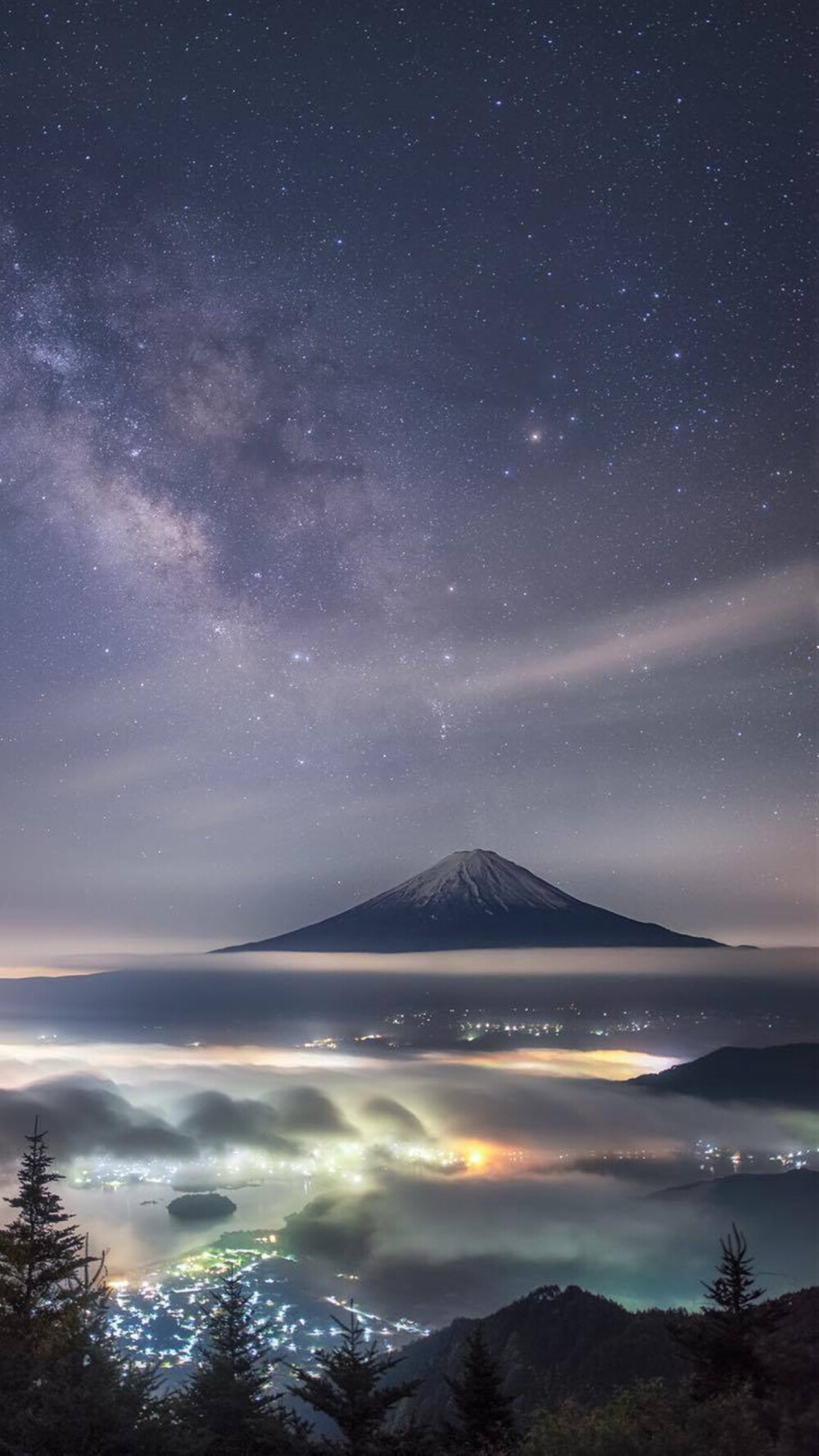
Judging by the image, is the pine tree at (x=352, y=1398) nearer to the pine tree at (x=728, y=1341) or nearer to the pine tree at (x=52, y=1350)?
the pine tree at (x=52, y=1350)

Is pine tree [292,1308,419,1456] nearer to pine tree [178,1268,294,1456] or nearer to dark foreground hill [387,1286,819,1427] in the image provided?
pine tree [178,1268,294,1456]

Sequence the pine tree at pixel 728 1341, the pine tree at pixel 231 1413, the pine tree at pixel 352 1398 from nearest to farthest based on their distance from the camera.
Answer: the pine tree at pixel 231 1413
the pine tree at pixel 352 1398
the pine tree at pixel 728 1341

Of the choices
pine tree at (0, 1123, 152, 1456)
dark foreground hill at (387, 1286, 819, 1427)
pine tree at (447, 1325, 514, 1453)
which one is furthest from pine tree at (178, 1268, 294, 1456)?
dark foreground hill at (387, 1286, 819, 1427)

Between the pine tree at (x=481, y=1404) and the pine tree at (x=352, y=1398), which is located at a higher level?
the pine tree at (x=352, y=1398)

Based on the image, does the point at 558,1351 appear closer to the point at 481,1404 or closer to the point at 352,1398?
the point at 481,1404

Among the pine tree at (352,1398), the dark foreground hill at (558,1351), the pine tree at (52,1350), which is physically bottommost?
the dark foreground hill at (558,1351)

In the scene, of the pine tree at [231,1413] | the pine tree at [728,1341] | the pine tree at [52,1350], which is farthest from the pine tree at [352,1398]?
the pine tree at [728,1341]

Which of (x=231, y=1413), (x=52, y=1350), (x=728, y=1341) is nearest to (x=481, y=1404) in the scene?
(x=728, y=1341)
